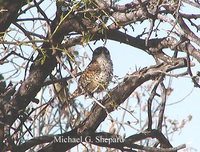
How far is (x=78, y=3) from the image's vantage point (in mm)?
2525

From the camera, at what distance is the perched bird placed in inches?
116

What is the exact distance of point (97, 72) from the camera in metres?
3.24

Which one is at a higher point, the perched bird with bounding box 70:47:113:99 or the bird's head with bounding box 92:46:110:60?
the bird's head with bounding box 92:46:110:60

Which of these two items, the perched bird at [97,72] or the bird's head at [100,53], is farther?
the bird's head at [100,53]

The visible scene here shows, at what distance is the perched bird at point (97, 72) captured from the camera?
296 cm

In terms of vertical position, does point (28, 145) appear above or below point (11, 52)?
below

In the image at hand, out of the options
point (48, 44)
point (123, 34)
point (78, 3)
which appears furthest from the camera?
point (123, 34)

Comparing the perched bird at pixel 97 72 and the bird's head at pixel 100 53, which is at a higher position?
the bird's head at pixel 100 53

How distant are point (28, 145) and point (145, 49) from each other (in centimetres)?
67

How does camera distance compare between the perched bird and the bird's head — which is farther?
the bird's head

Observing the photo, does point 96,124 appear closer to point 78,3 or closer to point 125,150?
point 125,150

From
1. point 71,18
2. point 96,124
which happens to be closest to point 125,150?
point 96,124

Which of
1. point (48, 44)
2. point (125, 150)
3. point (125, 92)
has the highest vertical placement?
point (48, 44)

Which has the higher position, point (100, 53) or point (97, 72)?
point (100, 53)
